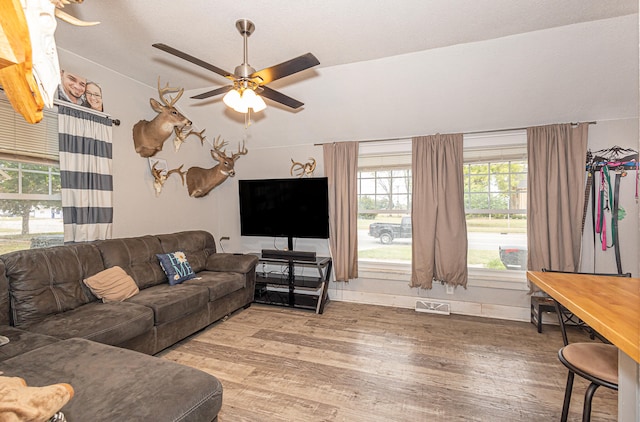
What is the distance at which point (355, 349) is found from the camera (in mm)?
2918

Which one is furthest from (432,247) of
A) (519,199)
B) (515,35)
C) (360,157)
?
(515,35)

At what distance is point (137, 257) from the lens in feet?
10.5

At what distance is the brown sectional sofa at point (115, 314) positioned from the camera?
4.68 ft

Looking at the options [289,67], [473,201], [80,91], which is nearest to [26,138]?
[80,91]

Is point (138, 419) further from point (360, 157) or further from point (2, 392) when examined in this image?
point (360, 157)

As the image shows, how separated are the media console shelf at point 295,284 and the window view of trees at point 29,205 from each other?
7.51ft

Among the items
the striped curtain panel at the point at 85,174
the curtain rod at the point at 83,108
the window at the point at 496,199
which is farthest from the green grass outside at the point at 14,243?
the window at the point at 496,199

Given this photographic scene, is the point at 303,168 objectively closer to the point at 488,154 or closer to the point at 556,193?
the point at 488,154

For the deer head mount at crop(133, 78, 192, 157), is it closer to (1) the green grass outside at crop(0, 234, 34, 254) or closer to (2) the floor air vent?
(1) the green grass outside at crop(0, 234, 34, 254)

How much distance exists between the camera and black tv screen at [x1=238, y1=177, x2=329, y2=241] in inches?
164

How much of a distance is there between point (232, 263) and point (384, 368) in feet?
7.46

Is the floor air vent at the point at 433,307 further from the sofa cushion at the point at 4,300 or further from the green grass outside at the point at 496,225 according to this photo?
the sofa cushion at the point at 4,300

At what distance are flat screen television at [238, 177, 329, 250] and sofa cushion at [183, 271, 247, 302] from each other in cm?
90

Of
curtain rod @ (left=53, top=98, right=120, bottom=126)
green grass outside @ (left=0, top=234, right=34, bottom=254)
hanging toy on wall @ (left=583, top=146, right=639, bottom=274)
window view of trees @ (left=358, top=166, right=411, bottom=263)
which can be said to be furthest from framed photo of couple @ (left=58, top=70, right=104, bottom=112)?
hanging toy on wall @ (left=583, top=146, right=639, bottom=274)
